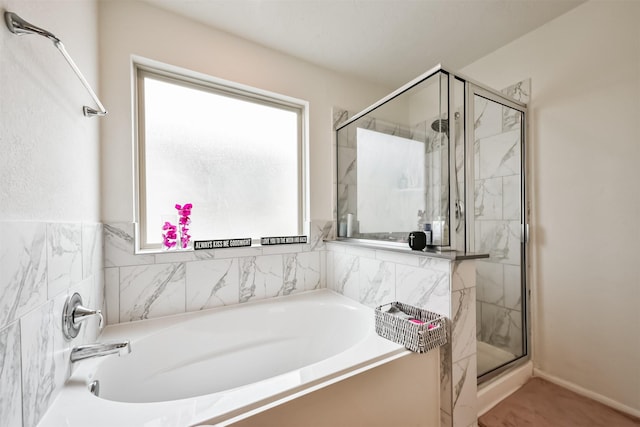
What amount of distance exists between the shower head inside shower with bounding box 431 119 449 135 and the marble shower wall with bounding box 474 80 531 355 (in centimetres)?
48

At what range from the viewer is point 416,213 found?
1589mm

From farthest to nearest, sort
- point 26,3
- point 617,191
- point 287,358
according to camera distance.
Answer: point 287,358 → point 617,191 → point 26,3

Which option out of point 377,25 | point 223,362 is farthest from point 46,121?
point 377,25

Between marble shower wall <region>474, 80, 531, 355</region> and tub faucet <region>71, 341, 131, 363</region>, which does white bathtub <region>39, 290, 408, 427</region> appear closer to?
tub faucet <region>71, 341, 131, 363</region>

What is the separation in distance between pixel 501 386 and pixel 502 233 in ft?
3.13

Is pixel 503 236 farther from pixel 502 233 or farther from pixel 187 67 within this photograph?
pixel 187 67

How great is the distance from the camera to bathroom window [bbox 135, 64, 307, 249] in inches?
64.7

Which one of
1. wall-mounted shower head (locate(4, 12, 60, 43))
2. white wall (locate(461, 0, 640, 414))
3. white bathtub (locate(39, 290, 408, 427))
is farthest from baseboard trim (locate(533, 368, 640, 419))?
wall-mounted shower head (locate(4, 12, 60, 43))

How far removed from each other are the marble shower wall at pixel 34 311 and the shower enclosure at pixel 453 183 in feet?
5.04

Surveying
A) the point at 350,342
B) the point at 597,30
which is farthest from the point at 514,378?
the point at 597,30

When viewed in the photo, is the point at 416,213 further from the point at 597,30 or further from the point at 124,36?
the point at 124,36

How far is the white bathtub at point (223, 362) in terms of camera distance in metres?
0.78

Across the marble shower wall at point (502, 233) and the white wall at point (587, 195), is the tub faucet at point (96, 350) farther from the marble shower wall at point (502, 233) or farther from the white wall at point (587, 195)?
the white wall at point (587, 195)

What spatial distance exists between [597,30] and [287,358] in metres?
2.73
